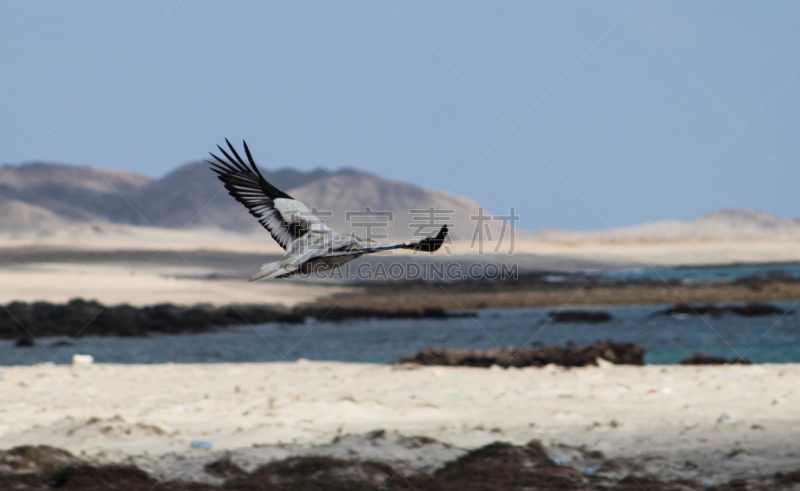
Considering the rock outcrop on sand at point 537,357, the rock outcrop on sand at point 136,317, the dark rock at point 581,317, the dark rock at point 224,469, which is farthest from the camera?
the dark rock at point 581,317

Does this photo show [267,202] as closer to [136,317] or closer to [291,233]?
[291,233]

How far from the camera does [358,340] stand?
21.8 metres

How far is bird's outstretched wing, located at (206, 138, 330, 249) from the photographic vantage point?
403cm

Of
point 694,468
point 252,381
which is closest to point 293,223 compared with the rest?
point 694,468

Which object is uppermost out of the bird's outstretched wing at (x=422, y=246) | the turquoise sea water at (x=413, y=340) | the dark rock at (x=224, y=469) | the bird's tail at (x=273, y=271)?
the bird's outstretched wing at (x=422, y=246)

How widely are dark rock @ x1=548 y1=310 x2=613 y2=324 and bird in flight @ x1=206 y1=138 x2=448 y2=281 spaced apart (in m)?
23.5

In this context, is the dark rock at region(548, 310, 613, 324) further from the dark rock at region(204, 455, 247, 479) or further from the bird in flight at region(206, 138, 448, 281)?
the bird in flight at region(206, 138, 448, 281)

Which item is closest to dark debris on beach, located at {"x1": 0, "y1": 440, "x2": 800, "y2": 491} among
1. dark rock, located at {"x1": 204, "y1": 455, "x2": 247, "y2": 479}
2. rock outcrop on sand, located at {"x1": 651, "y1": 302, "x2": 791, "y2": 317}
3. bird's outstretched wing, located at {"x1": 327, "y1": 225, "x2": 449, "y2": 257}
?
dark rock, located at {"x1": 204, "y1": 455, "x2": 247, "y2": 479}

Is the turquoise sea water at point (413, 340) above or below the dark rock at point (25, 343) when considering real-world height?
below

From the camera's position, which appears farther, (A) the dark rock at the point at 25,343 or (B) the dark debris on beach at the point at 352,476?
(A) the dark rock at the point at 25,343

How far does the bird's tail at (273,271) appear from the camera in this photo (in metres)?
3.36

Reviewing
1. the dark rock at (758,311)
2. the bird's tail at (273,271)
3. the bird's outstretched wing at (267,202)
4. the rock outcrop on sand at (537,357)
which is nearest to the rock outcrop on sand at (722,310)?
the dark rock at (758,311)

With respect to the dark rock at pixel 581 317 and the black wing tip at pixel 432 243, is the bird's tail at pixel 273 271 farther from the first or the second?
the dark rock at pixel 581 317

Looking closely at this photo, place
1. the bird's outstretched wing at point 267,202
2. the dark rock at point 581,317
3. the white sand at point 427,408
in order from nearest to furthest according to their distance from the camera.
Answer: the bird's outstretched wing at point 267,202 → the white sand at point 427,408 → the dark rock at point 581,317
